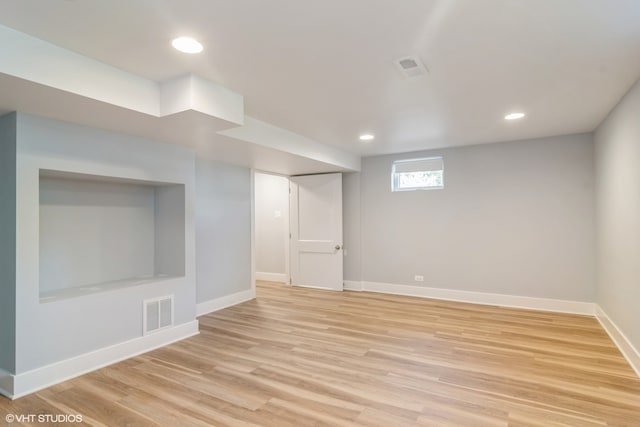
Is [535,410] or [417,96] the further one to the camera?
[417,96]

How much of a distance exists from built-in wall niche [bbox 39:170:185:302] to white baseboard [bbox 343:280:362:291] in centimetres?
340

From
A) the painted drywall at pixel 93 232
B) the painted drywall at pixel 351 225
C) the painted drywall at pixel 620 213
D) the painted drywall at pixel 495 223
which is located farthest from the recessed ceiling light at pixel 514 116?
the painted drywall at pixel 93 232

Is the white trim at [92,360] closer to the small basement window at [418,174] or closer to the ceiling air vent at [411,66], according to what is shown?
the ceiling air vent at [411,66]

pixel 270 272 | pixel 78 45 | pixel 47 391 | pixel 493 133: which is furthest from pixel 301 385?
pixel 270 272

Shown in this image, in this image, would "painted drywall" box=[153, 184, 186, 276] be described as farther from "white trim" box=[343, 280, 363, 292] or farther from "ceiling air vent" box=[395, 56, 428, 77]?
"white trim" box=[343, 280, 363, 292]

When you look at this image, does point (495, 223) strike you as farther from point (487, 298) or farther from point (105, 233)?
point (105, 233)

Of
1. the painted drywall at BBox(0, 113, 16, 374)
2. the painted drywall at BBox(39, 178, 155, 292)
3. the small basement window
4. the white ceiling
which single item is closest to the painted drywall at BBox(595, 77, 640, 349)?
the white ceiling

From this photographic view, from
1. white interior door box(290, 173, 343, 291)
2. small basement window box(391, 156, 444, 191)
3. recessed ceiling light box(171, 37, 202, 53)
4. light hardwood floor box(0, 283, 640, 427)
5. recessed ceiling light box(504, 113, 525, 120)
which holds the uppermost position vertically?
recessed ceiling light box(171, 37, 202, 53)

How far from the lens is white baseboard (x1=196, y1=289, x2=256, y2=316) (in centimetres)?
500

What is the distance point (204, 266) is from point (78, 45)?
3366 millimetres

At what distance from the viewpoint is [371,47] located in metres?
2.33

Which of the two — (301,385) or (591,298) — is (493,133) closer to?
(591,298)

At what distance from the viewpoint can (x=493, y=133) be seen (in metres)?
4.80

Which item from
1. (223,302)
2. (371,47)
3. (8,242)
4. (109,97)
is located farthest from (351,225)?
(8,242)
